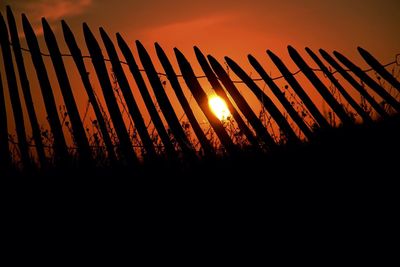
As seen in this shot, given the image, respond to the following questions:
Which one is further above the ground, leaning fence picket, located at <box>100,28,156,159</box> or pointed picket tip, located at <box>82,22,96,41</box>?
pointed picket tip, located at <box>82,22,96,41</box>

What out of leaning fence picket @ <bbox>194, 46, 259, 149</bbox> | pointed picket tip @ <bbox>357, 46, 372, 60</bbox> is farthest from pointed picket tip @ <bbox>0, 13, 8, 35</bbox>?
pointed picket tip @ <bbox>357, 46, 372, 60</bbox>

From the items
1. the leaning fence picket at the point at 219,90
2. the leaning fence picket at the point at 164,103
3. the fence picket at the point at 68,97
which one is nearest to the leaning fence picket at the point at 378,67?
the leaning fence picket at the point at 219,90

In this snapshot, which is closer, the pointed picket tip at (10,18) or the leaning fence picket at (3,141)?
the leaning fence picket at (3,141)

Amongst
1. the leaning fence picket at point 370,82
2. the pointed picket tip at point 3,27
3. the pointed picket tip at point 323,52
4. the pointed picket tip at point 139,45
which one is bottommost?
the leaning fence picket at point 370,82

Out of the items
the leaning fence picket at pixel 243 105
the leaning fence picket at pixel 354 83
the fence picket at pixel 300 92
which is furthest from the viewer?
the leaning fence picket at pixel 354 83

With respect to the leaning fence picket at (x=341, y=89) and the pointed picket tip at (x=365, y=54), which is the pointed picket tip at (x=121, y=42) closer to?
the leaning fence picket at (x=341, y=89)

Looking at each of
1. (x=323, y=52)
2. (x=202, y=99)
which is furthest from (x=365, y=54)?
(x=202, y=99)

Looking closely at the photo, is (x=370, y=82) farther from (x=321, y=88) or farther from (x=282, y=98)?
(x=282, y=98)

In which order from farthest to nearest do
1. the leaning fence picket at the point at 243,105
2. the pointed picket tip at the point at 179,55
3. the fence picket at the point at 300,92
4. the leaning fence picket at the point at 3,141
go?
the fence picket at the point at 300,92 < the pointed picket tip at the point at 179,55 < the leaning fence picket at the point at 243,105 < the leaning fence picket at the point at 3,141

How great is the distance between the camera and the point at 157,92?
8.62ft

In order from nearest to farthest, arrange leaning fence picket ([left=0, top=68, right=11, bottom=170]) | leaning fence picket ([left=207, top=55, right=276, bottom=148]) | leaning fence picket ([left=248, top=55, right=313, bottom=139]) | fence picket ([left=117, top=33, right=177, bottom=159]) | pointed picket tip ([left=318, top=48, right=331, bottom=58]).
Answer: leaning fence picket ([left=0, top=68, right=11, bottom=170]), fence picket ([left=117, top=33, right=177, bottom=159]), leaning fence picket ([left=207, top=55, right=276, bottom=148]), leaning fence picket ([left=248, top=55, right=313, bottom=139]), pointed picket tip ([left=318, top=48, right=331, bottom=58])

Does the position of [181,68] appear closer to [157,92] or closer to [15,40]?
[157,92]

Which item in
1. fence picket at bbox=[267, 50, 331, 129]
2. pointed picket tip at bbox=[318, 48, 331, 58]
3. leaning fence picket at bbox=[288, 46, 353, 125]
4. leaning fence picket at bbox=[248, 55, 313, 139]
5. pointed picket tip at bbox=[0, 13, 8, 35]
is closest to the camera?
pointed picket tip at bbox=[0, 13, 8, 35]

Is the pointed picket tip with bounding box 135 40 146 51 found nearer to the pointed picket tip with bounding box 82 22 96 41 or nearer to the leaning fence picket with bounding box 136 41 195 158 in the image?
the leaning fence picket with bounding box 136 41 195 158
